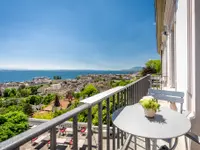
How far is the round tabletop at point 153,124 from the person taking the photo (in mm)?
1182

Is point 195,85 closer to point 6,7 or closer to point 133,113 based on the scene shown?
point 133,113

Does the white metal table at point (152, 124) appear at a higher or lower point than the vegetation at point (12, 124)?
higher

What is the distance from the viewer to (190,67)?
1789 mm

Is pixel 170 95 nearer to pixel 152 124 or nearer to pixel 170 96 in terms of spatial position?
pixel 170 96

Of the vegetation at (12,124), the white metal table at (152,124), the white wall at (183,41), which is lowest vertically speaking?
the vegetation at (12,124)

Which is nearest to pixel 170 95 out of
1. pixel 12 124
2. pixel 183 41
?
pixel 183 41

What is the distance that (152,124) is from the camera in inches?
51.9

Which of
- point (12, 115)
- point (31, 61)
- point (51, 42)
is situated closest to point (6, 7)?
point (51, 42)

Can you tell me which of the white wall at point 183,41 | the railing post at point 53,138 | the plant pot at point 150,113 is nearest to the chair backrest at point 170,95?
the white wall at point 183,41

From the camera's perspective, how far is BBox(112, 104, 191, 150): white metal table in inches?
46.4

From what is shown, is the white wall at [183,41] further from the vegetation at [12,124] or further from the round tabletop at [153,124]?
the vegetation at [12,124]

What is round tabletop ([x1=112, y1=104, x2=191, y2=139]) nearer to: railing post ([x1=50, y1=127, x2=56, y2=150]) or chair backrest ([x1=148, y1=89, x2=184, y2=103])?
chair backrest ([x1=148, y1=89, x2=184, y2=103])

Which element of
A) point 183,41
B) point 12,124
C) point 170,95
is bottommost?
point 12,124

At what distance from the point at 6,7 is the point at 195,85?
49.6 meters
